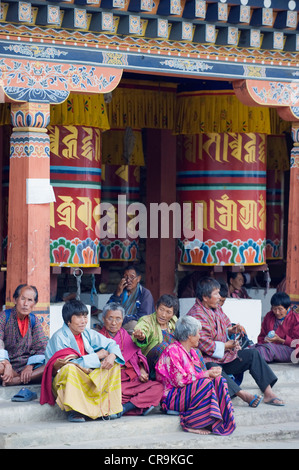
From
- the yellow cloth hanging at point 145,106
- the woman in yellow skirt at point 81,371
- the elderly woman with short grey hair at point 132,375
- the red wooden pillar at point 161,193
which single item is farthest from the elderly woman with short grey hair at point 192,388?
the yellow cloth hanging at point 145,106

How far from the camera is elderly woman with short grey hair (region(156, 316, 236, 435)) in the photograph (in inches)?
329

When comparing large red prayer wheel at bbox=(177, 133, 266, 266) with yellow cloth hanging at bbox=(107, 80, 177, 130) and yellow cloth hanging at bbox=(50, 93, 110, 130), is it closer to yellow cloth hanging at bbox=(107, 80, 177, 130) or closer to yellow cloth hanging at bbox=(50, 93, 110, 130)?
yellow cloth hanging at bbox=(107, 80, 177, 130)

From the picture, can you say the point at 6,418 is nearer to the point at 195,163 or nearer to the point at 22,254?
the point at 22,254

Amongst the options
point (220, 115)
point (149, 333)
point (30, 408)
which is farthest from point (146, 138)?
point (30, 408)

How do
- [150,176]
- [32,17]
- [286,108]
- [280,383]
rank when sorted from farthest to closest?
[150,176]
[286,108]
[280,383]
[32,17]

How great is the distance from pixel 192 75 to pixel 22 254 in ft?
7.38

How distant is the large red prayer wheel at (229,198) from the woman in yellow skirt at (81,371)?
329 centimetres

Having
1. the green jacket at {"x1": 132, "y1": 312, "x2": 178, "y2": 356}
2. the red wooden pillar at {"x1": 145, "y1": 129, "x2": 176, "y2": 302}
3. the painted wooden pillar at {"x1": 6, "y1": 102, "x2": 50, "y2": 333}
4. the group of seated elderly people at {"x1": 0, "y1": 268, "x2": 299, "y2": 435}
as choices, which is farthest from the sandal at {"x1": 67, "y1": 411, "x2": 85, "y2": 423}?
the red wooden pillar at {"x1": 145, "y1": 129, "x2": 176, "y2": 302}

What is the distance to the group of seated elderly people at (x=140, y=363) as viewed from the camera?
8.28 meters

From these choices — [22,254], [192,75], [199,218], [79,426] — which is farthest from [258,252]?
[79,426]

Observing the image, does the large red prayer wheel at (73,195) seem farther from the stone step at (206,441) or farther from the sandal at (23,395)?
the stone step at (206,441)

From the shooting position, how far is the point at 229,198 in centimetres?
1161

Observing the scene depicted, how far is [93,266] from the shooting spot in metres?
10.9

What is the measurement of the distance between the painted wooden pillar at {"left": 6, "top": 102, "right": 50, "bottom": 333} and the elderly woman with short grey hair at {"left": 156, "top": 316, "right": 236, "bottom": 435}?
4.26ft
